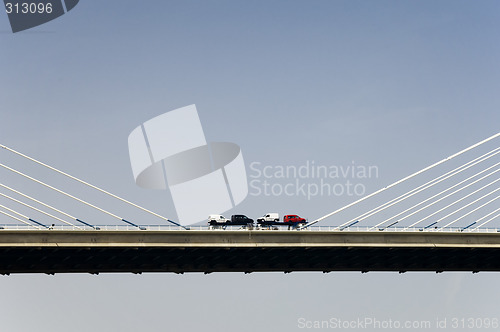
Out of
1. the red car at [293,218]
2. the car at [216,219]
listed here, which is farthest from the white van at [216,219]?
the red car at [293,218]

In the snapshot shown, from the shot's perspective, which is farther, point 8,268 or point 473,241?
point 473,241

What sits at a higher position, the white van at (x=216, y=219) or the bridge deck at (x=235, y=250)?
the white van at (x=216, y=219)

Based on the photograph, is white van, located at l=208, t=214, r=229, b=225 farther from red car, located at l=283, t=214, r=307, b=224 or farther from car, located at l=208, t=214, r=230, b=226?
red car, located at l=283, t=214, r=307, b=224

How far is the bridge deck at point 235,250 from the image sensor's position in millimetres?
105688

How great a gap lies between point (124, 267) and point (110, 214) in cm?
746

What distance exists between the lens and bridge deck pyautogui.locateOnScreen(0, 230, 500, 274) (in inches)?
4161

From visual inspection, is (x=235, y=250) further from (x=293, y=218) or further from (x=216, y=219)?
(x=293, y=218)

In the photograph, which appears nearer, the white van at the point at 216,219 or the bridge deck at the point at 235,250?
the bridge deck at the point at 235,250

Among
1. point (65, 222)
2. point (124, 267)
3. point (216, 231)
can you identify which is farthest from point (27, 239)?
point (216, 231)

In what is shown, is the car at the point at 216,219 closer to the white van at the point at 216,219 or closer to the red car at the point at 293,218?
the white van at the point at 216,219

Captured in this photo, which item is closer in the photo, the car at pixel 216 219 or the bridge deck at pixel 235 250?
the bridge deck at pixel 235 250

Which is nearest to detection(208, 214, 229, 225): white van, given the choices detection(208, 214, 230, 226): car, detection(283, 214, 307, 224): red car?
detection(208, 214, 230, 226): car

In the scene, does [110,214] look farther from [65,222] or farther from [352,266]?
[352,266]

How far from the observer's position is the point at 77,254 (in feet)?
357
